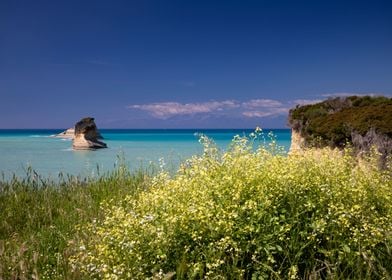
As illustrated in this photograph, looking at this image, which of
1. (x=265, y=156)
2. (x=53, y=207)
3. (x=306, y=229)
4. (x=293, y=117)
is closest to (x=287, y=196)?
(x=306, y=229)

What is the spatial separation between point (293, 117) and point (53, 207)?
13960mm

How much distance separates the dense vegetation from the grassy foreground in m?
6.62

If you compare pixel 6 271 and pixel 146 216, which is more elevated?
pixel 146 216

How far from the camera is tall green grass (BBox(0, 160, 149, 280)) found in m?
5.68

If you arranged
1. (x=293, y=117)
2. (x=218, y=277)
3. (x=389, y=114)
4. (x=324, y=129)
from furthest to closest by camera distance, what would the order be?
(x=293, y=117) → (x=324, y=129) → (x=389, y=114) → (x=218, y=277)

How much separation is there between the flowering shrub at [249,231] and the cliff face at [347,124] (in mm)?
5968

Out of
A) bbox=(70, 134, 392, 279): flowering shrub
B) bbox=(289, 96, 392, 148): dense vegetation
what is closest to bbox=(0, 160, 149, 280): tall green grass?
bbox=(70, 134, 392, 279): flowering shrub

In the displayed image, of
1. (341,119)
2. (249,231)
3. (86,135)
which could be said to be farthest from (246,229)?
(86,135)

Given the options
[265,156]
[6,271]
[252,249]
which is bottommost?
[6,271]

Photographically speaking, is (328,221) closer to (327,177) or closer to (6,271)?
(327,177)

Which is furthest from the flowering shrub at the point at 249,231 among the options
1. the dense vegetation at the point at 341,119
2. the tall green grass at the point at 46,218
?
the dense vegetation at the point at 341,119

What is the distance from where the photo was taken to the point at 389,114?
49.2 ft

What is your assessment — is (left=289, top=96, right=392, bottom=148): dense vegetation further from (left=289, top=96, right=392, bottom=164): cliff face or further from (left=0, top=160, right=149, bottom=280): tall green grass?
(left=0, top=160, right=149, bottom=280): tall green grass

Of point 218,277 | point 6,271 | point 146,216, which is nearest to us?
point 218,277
